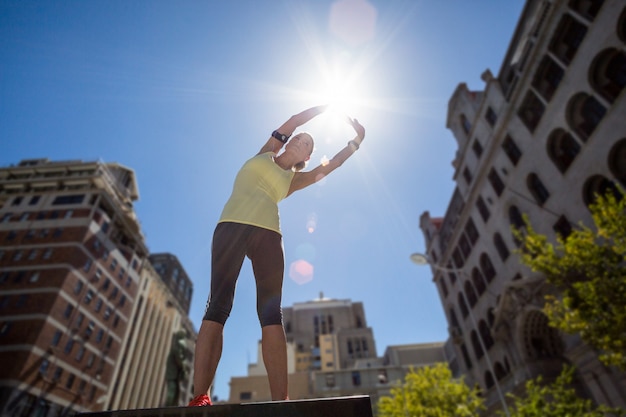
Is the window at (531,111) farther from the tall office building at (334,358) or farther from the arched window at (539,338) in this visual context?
the tall office building at (334,358)

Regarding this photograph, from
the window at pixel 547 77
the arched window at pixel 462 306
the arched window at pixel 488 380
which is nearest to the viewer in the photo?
the window at pixel 547 77

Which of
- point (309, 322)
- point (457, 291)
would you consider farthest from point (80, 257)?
point (309, 322)

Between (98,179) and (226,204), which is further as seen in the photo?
(98,179)

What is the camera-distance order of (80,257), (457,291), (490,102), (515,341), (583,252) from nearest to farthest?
(583,252) → (515,341) → (490,102) → (457,291) → (80,257)

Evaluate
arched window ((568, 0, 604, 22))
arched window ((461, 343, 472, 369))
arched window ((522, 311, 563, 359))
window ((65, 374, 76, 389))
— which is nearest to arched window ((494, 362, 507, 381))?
arched window ((522, 311, 563, 359))

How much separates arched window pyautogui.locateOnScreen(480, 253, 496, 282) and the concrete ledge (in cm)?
2517

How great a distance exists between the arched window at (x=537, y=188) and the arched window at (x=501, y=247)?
423cm

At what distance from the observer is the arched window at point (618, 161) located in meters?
14.0

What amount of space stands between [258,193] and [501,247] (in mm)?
23765

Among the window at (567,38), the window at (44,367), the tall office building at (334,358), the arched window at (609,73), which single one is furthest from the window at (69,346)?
the window at (567,38)

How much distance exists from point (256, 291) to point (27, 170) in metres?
54.4

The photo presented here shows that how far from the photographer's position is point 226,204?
10.1ft

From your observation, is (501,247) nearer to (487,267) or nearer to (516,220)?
(516,220)

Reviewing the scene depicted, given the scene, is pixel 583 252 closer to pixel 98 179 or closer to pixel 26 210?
pixel 98 179
